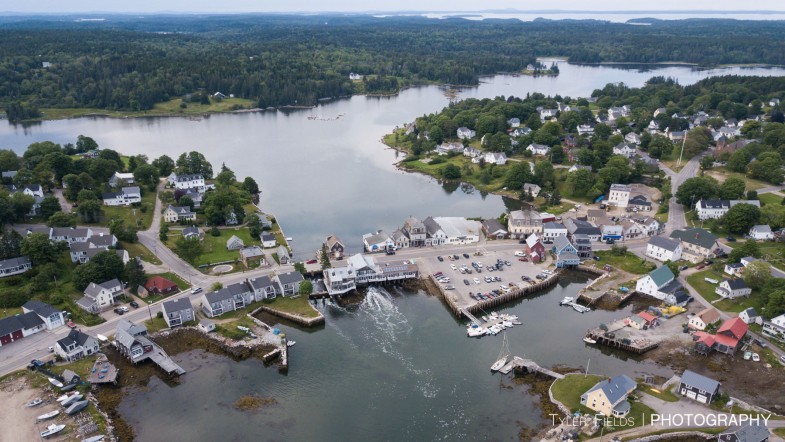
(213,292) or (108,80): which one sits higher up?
(108,80)

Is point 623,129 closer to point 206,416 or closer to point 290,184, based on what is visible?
point 290,184

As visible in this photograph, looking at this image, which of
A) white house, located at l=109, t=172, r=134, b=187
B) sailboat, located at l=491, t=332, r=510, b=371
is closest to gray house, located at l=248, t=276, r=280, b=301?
sailboat, located at l=491, t=332, r=510, b=371

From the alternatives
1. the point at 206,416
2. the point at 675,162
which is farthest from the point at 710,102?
the point at 206,416

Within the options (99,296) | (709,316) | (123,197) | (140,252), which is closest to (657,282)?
(709,316)

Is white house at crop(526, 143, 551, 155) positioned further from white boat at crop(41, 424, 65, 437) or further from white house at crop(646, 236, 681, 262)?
white boat at crop(41, 424, 65, 437)

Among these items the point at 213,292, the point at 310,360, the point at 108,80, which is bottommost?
the point at 310,360

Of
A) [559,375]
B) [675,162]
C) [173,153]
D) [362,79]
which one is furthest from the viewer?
[362,79]

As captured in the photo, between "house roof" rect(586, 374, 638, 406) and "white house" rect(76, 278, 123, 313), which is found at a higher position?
"white house" rect(76, 278, 123, 313)
